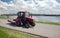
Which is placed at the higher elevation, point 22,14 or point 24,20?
point 22,14

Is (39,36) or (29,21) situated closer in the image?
(39,36)

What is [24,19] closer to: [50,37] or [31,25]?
[31,25]

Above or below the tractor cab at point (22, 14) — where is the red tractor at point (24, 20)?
below

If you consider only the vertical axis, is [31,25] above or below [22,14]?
below

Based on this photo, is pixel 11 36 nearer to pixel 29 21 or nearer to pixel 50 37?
pixel 50 37

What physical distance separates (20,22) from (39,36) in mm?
7971

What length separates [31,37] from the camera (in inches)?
619

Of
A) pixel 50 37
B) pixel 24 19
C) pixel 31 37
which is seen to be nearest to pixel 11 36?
pixel 31 37

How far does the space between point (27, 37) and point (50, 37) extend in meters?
2.02

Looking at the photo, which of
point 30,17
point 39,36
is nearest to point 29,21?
point 30,17

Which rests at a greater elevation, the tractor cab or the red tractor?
the tractor cab

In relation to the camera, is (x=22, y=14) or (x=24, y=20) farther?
(x=22, y=14)

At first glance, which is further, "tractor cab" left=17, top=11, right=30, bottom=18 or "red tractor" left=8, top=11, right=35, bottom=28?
"tractor cab" left=17, top=11, right=30, bottom=18

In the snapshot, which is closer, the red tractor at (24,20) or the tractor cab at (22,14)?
the red tractor at (24,20)
